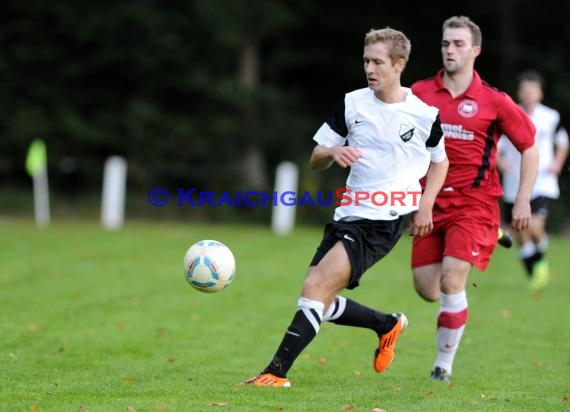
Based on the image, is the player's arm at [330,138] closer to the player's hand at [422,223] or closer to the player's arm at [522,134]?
the player's hand at [422,223]

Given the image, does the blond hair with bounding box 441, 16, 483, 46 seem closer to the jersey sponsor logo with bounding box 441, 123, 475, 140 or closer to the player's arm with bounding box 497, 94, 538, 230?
the player's arm with bounding box 497, 94, 538, 230

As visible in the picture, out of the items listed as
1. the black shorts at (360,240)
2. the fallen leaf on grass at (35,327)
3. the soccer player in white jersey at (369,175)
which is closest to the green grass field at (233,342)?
the fallen leaf on grass at (35,327)

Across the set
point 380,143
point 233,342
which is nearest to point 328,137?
point 380,143

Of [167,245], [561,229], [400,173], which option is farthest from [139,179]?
[400,173]

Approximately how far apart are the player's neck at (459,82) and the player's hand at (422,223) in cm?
99

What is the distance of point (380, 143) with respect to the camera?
6.02m

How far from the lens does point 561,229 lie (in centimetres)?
2475

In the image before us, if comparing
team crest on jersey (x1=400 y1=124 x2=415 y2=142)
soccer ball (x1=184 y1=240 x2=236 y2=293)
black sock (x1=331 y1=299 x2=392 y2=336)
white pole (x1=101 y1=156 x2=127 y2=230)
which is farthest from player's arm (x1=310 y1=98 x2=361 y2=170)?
white pole (x1=101 y1=156 x2=127 y2=230)

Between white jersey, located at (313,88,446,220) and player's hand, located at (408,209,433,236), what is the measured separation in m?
0.16

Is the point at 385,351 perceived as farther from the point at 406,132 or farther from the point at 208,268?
the point at 406,132

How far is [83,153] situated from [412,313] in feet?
64.0

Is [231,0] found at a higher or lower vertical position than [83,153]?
higher

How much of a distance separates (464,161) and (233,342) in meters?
2.62

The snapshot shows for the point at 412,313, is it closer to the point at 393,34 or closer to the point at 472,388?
the point at 472,388
